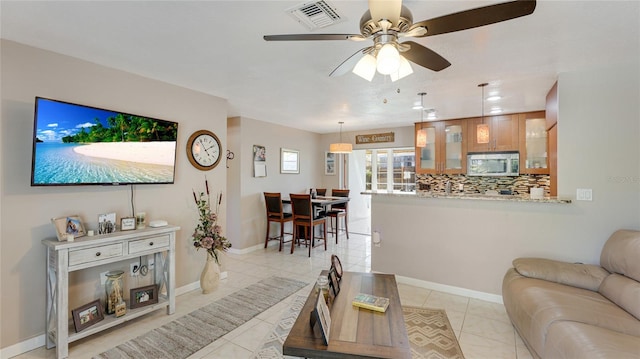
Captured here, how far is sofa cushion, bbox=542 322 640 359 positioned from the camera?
1461mm

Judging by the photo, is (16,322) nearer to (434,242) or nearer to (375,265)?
(375,265)

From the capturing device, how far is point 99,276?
8.50ft

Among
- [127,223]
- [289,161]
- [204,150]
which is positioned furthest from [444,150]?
[127,223]

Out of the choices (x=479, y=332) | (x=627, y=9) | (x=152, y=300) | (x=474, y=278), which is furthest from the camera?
(x=474, y=278)

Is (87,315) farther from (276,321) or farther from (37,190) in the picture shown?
(276,321)

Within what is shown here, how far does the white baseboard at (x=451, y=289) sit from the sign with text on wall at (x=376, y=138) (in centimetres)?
335

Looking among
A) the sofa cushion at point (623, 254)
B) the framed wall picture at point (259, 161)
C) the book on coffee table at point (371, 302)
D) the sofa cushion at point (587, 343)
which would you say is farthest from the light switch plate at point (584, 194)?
the framed wall picture at point (259, 161)

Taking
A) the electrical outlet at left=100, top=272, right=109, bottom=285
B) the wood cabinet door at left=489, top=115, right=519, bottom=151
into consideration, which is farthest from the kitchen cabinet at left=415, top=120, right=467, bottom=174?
the electrical outlet at left=100, top=272, right=109, bottom=285

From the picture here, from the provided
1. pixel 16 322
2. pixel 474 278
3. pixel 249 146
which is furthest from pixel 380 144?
pixel 16 322

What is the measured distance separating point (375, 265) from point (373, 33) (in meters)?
3.02

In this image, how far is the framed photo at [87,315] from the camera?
7.37ft

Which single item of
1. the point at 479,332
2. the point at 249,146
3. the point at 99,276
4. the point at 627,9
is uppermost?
the point at 627,9

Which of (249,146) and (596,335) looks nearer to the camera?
(596,335)

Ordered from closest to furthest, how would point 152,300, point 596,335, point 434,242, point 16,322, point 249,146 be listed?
point 596,335 → point 16,322 → point 152,300 → point 434,242 → point 249,146
